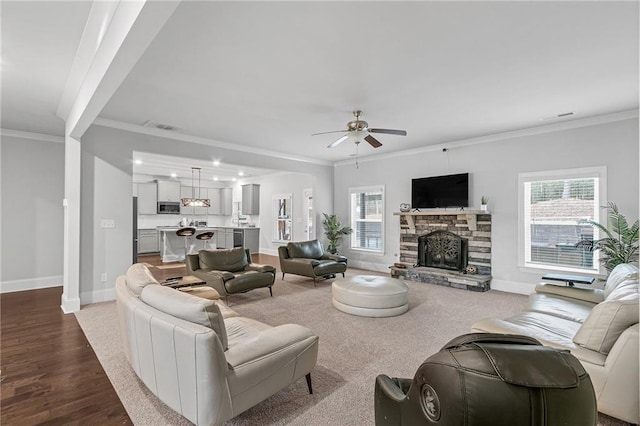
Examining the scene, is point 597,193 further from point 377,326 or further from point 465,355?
point 465,355

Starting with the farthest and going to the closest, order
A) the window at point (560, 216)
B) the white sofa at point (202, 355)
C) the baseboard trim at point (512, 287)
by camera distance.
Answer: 1. the baseboard trim at point (512, 287)
2. the window at point (560, 216)
3. the white sofa at point (202, 355)

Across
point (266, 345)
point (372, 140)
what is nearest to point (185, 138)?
point (372, 140)

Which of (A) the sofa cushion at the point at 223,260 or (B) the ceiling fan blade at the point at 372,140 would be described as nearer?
(B) the ceiling fan blade at the point at 372,140

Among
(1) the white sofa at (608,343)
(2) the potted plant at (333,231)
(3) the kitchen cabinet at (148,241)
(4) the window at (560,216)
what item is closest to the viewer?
(1) the white sofa at (608,343)

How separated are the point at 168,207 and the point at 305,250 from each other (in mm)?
6478

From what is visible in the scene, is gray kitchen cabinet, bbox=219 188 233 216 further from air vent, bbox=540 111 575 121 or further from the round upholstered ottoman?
air vent, bbox=540 111 575 121

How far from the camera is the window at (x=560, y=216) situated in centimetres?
477

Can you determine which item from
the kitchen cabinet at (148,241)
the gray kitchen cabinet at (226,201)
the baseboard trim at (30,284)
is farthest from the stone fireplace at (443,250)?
the kitchen cabinet at (148,241)

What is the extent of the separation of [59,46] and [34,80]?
3.49ft

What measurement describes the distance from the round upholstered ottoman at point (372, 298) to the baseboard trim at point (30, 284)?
5.35 m

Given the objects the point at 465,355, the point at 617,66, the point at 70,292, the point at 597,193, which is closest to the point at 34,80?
the point at 70,292

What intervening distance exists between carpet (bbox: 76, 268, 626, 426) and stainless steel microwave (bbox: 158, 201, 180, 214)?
6.40m

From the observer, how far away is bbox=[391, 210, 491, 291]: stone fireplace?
5805 mm

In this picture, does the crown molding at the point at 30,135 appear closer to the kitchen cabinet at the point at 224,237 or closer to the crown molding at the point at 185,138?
the crown molding at the point at 185,138
